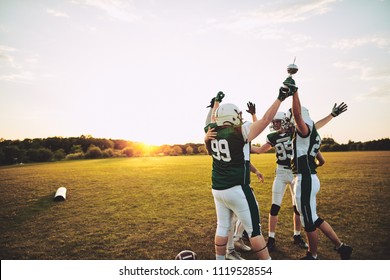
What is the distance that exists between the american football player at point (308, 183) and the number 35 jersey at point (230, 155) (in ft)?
3.52

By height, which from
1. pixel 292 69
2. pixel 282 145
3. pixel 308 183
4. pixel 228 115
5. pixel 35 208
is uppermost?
pixel 292 69

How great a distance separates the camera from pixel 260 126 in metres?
3.31

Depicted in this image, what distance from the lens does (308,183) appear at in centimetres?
417

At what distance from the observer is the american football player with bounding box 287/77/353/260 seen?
4125 millimetres

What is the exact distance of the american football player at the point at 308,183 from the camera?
4.12 meters

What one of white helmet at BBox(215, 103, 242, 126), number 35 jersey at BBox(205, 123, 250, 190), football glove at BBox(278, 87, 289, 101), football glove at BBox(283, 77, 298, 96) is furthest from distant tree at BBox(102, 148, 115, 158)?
football glove at BBox(278, 87, 289, 101)

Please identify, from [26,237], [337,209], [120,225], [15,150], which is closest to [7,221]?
[26,237]

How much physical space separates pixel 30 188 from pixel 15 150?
10.1 meters

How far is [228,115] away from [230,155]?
1.67ft

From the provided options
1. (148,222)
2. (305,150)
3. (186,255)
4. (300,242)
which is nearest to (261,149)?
(305,150)

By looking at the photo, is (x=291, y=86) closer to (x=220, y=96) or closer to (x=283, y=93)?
(x=283, y=93)

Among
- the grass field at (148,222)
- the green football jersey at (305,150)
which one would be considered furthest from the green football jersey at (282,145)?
the grass field at (148,222)

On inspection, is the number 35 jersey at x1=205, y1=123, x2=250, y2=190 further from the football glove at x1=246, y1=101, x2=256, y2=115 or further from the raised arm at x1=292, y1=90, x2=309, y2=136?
the football glove at x1=246, y1=101, x2=256, y2=115

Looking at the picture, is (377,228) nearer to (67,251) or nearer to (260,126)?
(260,126)
